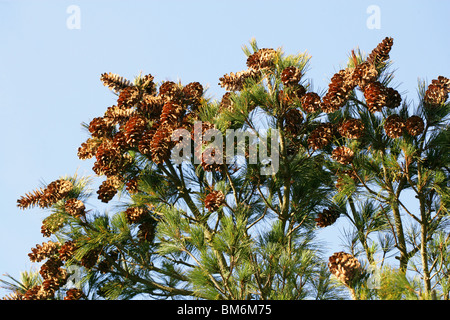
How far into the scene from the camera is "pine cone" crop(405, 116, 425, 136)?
2.90m

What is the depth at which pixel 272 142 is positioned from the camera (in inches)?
124

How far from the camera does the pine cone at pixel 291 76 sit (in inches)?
122

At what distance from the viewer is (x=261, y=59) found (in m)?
3.26

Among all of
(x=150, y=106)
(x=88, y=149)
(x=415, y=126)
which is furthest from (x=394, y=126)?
(x=88, y=149)

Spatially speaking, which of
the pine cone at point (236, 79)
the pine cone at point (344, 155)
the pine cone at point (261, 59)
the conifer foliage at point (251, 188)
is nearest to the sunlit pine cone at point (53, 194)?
the conifer foliage at point (251, 188)

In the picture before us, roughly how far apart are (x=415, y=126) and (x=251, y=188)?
2.89ft

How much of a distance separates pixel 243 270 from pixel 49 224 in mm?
1009

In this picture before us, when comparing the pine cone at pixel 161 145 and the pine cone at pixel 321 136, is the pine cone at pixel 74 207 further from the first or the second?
the pine cone at pixel 321 136

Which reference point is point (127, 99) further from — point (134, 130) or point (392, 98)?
point (392, 98)

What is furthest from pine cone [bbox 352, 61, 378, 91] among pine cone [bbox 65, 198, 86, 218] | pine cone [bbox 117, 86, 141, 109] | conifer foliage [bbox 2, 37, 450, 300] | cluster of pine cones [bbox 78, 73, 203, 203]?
pine cone [bbox 65, 198, 86, 218]

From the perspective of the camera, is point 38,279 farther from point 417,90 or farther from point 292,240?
point 417,90

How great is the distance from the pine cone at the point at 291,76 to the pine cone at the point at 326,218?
663 millimetres

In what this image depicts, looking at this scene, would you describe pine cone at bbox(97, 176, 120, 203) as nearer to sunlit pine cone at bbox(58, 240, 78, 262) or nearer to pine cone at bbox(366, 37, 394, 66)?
sunlit pine cone at bbox(58, 240, 78, 262)

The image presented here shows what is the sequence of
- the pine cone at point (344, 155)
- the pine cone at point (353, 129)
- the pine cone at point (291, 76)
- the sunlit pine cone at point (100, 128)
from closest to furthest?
the pine cone at point (344, 155) < the pine cone at point (353, 129) < the pine cone at point (291, 76) < the sunlit pine cone at point (100, 128)
